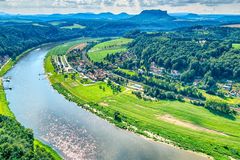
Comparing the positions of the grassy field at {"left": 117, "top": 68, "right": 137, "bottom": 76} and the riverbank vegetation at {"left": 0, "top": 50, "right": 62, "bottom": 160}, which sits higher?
the riverbank vegetation at {"left": 0, "top": 50, "right": 62, "bottom": 160}

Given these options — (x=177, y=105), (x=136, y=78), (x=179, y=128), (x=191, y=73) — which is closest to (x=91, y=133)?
(x=179, y=128)

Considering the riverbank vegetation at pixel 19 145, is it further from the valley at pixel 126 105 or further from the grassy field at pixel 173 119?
the grassy field at pixel 173 119

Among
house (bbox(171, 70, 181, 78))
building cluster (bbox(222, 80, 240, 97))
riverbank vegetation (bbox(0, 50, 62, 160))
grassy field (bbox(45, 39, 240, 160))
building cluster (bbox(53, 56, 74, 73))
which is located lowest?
building cluster (bbox(53, 56, 74, 73))

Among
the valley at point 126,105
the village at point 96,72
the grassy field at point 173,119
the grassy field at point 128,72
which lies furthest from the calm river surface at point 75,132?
the grassy field at point 128,72

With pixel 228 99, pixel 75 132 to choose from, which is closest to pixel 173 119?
pixel 228 99

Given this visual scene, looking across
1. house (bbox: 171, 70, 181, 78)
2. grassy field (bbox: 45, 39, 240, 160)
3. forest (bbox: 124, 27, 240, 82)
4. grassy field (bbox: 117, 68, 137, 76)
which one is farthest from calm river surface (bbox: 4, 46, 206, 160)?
forest (bbox: 124, 27, 240, 82)

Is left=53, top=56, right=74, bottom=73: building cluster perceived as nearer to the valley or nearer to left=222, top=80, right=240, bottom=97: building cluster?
the valley
